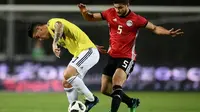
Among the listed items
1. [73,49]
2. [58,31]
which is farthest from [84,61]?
[58,31]

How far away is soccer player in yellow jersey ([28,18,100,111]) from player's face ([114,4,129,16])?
31.0 inches

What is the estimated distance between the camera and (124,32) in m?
11.1

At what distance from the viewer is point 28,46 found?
79.0 ft

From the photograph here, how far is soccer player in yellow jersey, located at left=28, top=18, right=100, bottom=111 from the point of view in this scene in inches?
408

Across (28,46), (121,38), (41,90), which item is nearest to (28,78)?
(41,90)

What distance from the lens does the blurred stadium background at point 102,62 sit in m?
18.0

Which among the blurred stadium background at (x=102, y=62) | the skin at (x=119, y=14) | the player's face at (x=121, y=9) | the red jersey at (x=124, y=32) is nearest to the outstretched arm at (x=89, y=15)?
the skin at (x=119, y=14)

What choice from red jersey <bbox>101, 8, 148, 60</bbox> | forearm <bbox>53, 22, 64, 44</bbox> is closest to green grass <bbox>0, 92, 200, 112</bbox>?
red jersey <bbox>101, 8, 148, 60</bbox>

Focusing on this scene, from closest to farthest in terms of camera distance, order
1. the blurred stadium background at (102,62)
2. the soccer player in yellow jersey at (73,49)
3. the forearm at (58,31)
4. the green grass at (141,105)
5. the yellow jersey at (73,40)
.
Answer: the forearm at (58,31), the soccer player in yellow jersey at (73,49), the yellow jersey at (73,40), the green grass at (141,105), the blurred stadium background at (102,62)

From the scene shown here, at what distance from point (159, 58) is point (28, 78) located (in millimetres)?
5133

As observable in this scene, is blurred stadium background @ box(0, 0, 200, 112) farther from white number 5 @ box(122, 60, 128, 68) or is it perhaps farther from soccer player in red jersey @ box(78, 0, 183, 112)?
white number 5 @ box(122, 60, 128, 68)

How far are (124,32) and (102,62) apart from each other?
10278mm

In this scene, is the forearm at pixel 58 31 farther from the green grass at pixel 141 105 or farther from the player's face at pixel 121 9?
the green grass at pixel 141 105
